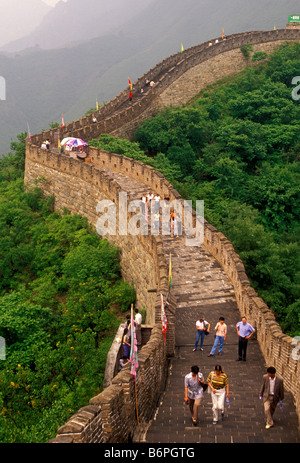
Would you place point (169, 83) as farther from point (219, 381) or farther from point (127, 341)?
point (219, 381)

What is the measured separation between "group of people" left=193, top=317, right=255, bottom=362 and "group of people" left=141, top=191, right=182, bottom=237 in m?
6.17

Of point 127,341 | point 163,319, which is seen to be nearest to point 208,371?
point 163,319

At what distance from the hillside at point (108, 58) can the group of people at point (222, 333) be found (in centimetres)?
8655

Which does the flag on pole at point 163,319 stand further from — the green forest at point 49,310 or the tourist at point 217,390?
the tourist at point 217,390

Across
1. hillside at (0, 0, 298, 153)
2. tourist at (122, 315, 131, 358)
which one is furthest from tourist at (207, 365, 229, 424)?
hillside at (0, 0, 298, 153)

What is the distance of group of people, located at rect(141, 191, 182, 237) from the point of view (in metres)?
17.0

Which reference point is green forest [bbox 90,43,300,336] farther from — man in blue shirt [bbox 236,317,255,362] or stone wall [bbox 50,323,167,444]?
stone wall [bbox 50,323,167,444]

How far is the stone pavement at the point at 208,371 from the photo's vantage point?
748 cm

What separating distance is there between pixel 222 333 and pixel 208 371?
0.75 m

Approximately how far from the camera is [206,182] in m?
28.5

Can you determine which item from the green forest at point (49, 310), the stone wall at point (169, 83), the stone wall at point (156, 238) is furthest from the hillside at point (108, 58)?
the green forest at point (49, 310)

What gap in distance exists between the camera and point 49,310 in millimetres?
16812

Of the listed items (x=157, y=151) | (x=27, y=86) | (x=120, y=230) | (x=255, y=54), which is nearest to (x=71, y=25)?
(x=27, y=86)

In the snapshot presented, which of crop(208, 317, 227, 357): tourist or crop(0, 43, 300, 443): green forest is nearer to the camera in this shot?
crop(208, 317, 227, 357): tourist
